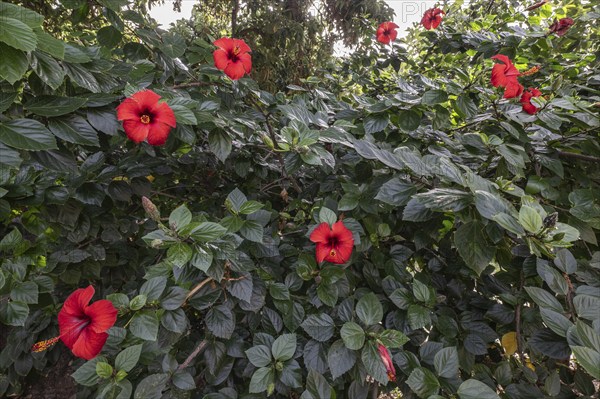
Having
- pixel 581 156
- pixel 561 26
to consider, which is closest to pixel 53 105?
pixel 581 156

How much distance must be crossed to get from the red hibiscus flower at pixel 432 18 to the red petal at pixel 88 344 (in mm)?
2266

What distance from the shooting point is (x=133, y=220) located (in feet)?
4.62

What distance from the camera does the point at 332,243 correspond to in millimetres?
944

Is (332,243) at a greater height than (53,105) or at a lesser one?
lesser

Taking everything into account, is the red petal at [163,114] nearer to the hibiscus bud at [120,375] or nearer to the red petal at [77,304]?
the red petal at [77,304]

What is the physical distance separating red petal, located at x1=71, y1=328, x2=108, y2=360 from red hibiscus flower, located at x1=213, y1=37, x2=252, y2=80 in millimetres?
857

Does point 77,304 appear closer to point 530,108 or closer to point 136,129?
point 136,129

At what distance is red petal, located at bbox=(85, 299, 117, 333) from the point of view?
764 mm

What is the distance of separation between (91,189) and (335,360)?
88 centimetres

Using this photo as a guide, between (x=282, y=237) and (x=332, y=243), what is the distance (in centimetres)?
29

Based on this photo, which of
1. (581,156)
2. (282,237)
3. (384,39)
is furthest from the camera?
(384,39)

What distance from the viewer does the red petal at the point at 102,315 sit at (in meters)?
0.76

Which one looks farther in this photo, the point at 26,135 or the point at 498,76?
the point at 498,76

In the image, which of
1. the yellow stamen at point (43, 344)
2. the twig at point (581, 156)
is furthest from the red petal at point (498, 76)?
the yellow stamen at point (43, 344)
